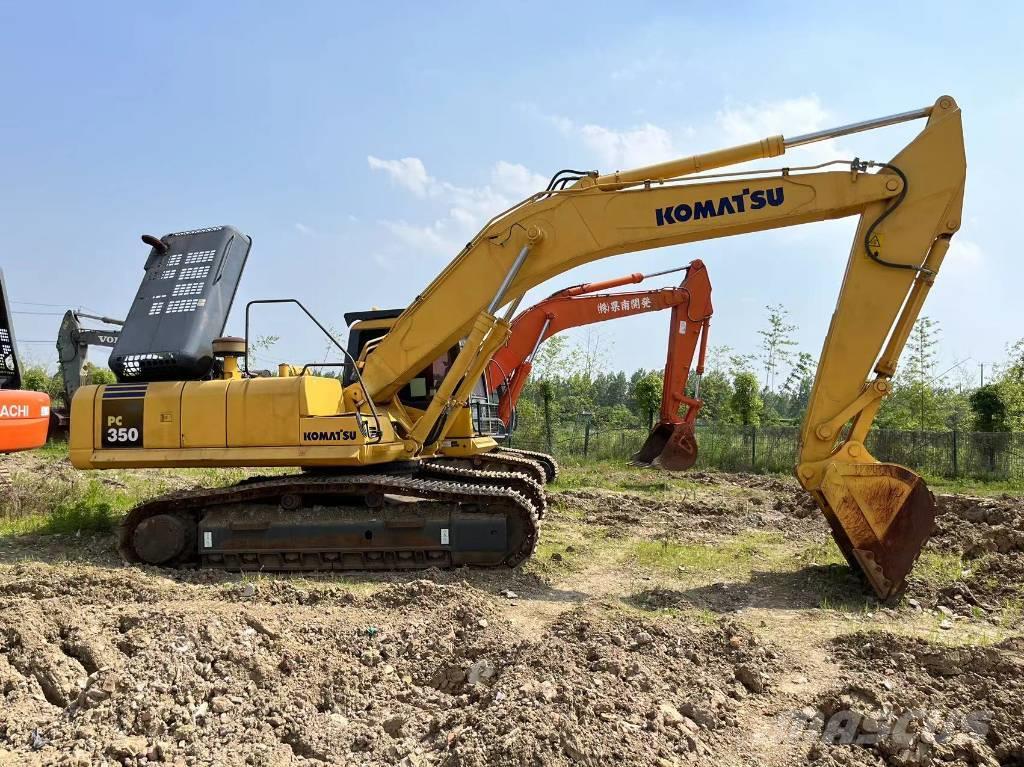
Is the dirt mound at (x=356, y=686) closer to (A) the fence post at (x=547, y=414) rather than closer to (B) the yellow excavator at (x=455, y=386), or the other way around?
(B) the yellow excavator at (x=455, y=386)

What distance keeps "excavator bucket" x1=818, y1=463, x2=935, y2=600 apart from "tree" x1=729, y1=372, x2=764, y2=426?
16885 mm

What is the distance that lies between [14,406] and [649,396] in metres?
17.9

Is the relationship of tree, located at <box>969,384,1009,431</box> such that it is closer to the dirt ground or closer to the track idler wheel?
the dirt ground

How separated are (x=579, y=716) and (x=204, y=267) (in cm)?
640

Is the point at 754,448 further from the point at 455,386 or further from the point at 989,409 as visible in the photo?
the point at 455,386

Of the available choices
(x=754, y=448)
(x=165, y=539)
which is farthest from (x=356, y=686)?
(x=754, y=448)

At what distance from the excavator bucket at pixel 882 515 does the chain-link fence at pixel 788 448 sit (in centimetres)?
1007

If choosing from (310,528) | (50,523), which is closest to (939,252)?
(310,528)

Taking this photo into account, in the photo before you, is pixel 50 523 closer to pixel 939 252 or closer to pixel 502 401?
pixel 502 401

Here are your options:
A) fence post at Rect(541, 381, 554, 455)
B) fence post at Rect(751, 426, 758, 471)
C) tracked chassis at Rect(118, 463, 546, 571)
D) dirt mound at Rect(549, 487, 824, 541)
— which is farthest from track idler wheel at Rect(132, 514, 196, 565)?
fence post at Rect(541, 381, 554, 455)

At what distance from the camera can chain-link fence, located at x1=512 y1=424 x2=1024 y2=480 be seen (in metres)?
17.2

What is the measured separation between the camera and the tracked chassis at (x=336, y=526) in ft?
24.5

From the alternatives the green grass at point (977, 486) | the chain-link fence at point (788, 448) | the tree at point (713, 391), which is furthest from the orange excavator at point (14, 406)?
the tree at point (713, 391)

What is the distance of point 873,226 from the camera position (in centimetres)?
672
